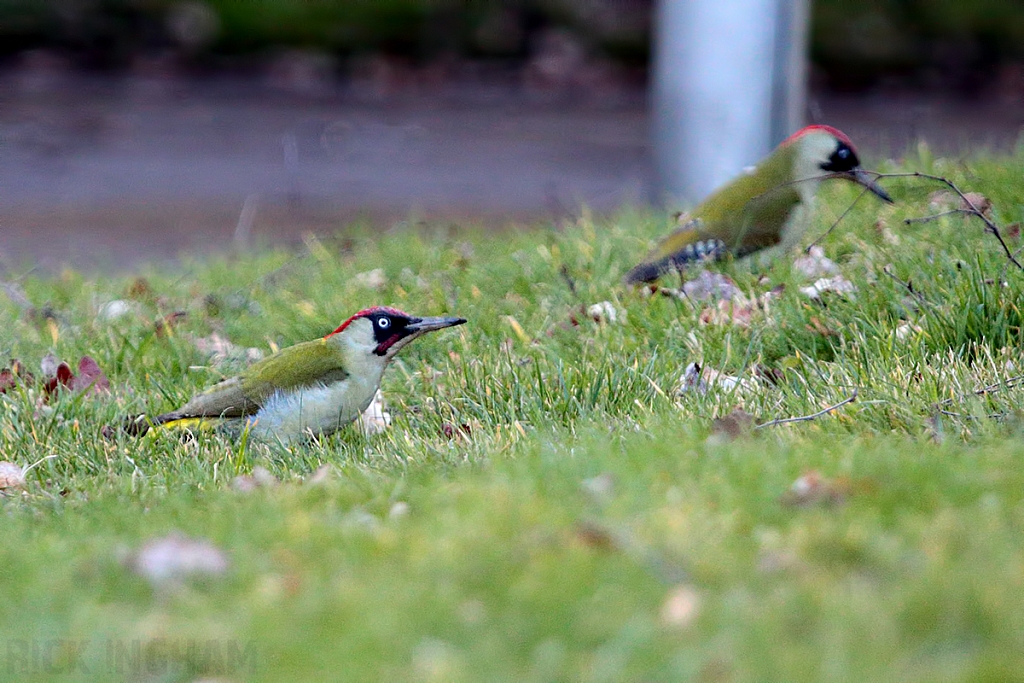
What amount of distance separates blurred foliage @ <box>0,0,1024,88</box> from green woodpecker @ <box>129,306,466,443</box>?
12.4 metres

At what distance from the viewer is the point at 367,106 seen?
15.2 metres

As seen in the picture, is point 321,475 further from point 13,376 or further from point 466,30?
point 466,30

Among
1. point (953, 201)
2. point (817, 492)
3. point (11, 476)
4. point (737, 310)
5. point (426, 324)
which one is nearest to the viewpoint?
point (817, 492)

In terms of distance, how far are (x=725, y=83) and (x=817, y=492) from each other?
5.09m

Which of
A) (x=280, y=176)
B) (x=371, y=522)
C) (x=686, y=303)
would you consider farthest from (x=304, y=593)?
(x=280, y=176)

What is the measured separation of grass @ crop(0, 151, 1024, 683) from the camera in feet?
8.41

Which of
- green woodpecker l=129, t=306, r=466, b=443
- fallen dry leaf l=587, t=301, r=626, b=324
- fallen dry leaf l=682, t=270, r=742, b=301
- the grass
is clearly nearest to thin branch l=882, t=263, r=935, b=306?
the grass

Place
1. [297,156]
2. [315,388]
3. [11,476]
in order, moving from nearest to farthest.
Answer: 1. [11,476]
2. [315,388]
3. [297,156]

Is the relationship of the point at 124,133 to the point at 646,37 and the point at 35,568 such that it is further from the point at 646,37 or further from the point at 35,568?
the point at 35,568

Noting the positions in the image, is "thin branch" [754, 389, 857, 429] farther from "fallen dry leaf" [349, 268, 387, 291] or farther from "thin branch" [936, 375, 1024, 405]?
"fallen dry leaf" [349, 268, 387, 291]

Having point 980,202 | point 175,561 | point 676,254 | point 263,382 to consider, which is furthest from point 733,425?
point 980,202

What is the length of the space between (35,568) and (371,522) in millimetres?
864

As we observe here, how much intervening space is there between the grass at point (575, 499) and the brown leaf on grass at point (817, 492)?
0.05 ft

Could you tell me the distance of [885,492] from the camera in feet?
10.4
